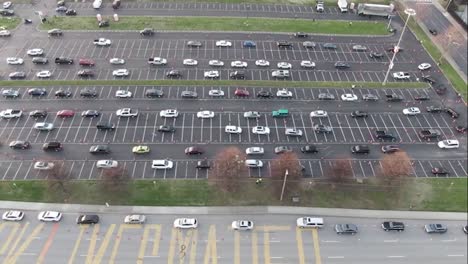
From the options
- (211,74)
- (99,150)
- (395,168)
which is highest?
(211,74)

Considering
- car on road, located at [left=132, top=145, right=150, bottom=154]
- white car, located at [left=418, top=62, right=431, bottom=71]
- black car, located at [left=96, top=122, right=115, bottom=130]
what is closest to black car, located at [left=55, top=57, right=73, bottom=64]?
black car, located at [left=96, top=122, right=115, bottom=130]

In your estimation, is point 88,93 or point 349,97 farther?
point 349,97

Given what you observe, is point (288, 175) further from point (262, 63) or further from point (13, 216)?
point (13, 216)

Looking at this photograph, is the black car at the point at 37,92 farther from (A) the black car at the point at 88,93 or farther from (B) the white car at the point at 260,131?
(B) the white car at the point at 260,131

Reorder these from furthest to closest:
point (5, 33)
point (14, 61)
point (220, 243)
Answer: point (5, 33)
point (14, 61)
point (220, 243)

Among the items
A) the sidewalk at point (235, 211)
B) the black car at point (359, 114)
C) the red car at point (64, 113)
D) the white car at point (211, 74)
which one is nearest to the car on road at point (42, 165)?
the sidewalk at point (235, 211)

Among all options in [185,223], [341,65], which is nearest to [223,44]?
[341,65]
